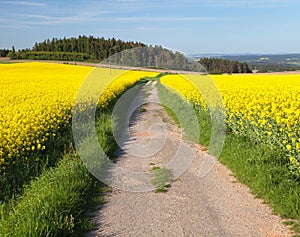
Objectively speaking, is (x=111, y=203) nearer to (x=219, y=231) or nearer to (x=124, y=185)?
(x=124, y=185)

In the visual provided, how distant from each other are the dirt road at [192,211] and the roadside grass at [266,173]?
0.15m

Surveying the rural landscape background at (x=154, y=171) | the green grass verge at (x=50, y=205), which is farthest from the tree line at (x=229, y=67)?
the green grass verge at (x=50, y=205)

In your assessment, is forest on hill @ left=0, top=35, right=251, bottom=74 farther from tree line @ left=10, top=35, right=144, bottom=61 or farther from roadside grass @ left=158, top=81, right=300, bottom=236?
roadside grass @ left=158, top=81, right=300, bottom=236

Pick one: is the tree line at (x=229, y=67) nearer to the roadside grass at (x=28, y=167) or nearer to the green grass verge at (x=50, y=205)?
the roadside grass at (x=28, y=167)

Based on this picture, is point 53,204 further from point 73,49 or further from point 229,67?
point 73,49

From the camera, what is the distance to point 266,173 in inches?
248

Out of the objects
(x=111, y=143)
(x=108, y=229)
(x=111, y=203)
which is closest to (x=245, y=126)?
(x=111, y=143)

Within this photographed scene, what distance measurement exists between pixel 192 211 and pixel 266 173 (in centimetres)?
167

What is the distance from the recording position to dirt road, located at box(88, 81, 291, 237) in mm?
4793

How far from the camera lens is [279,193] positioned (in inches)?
224

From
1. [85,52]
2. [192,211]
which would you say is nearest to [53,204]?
[192,211]

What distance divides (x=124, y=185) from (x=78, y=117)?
5.38 m

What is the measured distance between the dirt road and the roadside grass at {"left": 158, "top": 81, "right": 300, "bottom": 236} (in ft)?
0.50

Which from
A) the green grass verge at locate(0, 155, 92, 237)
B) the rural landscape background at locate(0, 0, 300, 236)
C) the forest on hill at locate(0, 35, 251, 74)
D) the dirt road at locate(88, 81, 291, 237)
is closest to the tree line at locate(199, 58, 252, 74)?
the forest on hill at locate(0, 35, 251, 74)
